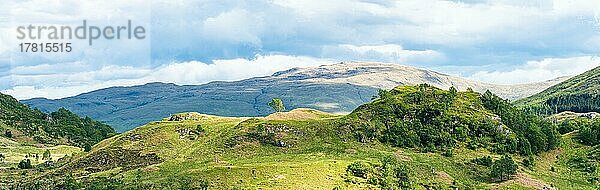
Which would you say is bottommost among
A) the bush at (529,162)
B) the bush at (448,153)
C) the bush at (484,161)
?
the bush at (529,162)

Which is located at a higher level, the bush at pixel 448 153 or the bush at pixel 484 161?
the bush at pixel 448 153

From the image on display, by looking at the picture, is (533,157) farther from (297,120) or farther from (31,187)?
(31,187)

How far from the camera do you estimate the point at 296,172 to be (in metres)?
119

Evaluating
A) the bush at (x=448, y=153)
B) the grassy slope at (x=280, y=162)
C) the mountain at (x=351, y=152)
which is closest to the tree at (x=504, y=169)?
the mountain at (x=351, y=152)

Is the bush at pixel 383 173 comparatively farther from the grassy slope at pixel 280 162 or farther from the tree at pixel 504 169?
the tree at pixel 504 169

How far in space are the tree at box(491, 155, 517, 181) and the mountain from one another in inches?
9.2

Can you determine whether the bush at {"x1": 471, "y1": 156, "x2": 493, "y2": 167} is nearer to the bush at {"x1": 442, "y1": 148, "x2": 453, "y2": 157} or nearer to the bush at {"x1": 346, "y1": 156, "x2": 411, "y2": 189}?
the bush at {"x1": 442, "y1": 148, "x2": 453, "y2": 157}

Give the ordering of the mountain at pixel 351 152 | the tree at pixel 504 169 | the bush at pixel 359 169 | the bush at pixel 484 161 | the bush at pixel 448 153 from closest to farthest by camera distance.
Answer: the mountain at pixel 351 152
the bush at pixel 359 169
the tree at pixel 504 169
the bush at pixel 484 161
the bush at pixel 448 153

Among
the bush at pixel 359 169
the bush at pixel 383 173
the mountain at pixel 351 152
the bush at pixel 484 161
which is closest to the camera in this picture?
the mountain at pixel 351 152

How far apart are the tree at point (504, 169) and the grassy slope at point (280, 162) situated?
9.97ft

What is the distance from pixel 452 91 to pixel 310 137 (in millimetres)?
54911

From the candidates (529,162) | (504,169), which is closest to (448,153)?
(504,169)

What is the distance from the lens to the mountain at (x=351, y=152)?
12174cm

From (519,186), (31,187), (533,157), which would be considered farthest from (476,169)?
(31,187)
